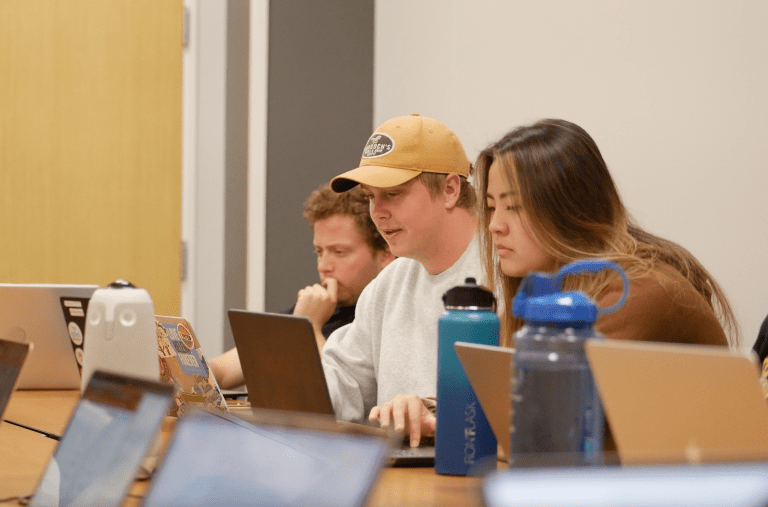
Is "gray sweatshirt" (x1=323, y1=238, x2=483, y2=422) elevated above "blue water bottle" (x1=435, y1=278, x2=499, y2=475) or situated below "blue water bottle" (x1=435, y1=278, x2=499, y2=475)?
below

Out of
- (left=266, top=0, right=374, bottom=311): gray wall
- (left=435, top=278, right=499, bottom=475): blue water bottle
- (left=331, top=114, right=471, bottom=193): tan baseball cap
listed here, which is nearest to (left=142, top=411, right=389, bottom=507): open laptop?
(left=435, top=278, right=499, bottom=475): blue water bottle

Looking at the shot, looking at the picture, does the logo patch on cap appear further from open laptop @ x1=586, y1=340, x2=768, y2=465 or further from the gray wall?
the gray wall

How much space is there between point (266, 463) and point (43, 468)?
A: 63cm

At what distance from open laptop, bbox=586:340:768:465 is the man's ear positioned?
1.23 metres

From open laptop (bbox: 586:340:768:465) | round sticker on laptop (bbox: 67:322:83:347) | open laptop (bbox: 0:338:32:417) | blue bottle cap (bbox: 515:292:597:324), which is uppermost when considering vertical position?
blue bottle cap (bbox: 515:292:597:324)

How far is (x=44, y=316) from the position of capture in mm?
1938

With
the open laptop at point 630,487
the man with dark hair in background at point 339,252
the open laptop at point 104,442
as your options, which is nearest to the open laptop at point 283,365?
the open laptop at point 104,442

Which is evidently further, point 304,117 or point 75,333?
point 304,117

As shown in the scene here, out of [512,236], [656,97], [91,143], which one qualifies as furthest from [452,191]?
[91,143]

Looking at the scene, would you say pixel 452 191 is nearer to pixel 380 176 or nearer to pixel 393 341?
pixel 380 176

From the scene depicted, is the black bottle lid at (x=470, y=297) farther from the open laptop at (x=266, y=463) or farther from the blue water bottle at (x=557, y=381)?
the open laptop at (x=266, y=463)

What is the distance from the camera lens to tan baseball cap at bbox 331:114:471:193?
1909 mm

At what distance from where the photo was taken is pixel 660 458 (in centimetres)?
44

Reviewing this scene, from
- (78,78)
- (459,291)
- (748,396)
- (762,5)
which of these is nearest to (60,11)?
(78,78)
